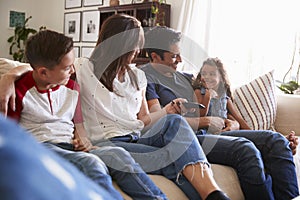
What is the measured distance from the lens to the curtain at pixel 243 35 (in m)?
3.52

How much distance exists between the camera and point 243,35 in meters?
3.74

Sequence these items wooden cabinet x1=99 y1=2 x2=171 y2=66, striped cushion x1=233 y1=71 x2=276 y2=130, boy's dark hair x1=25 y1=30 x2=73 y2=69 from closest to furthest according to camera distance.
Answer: boy's dark hair x1=25 y1=30 x2=73 y2=69 → striped cushion x1=233 y1=71 x2=276 y2=130 → wooden cabinet x1=99 y1=2 x2=171 y2=66

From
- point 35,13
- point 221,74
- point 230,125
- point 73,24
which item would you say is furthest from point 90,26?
point 230,125

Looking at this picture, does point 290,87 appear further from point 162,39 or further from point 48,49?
point 48,49

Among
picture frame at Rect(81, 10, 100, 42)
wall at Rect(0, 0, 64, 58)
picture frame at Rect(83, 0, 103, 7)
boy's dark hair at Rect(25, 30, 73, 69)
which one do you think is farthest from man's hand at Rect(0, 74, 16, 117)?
wall at Rect(0, 0, 64, 58)

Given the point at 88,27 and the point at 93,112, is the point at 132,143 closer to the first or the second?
the point at 93,112

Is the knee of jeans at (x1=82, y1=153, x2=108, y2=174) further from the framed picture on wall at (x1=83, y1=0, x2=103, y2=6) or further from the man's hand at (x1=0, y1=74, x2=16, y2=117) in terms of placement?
the framed picture on wall at (x1=83, y1=0, x2=103, y2=6)

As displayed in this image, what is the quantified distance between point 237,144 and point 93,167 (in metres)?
0.78

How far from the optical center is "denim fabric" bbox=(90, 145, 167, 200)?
1.34 metres

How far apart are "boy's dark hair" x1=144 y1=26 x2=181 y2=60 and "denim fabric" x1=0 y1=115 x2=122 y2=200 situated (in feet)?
6.65

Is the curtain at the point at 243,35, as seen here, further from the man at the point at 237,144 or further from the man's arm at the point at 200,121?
the man's arm at the point at 200,121

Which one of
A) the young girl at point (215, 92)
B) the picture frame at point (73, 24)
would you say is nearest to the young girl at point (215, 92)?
the young girl at point (215, 92)

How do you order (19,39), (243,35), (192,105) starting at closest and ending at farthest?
1. (192,105)
2. (243,35)
3. (19,39)

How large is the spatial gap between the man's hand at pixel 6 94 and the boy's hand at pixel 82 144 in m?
0.27
